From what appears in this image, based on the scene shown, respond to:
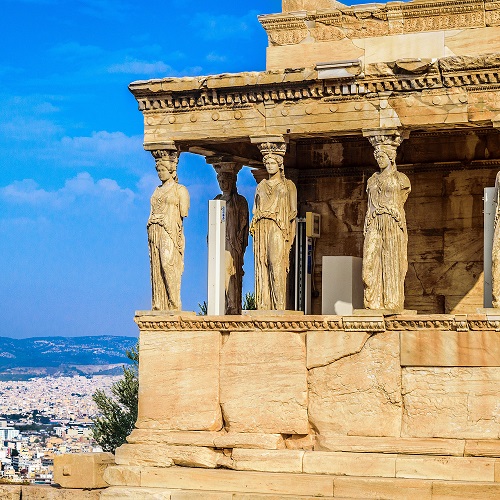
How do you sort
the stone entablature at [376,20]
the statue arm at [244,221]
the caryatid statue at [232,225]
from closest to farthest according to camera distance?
the stone entablature at [376,20] < the caryatid statue at [232,225] < the statue arm at [244,221]

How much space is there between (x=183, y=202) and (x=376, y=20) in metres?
3.41

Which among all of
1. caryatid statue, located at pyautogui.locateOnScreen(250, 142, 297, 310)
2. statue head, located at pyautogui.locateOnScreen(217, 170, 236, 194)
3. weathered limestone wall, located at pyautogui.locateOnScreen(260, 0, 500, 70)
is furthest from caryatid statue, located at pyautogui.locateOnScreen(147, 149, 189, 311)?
weathered limestone wall, located at pyautogui.locateOnScreen(260, 0, 500, 70)

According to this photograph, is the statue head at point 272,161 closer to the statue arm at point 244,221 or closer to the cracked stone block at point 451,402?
the statue arm at point 244,221

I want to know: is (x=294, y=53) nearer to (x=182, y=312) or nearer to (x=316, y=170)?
(x=316, y=170)

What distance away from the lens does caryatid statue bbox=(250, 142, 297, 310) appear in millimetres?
21078

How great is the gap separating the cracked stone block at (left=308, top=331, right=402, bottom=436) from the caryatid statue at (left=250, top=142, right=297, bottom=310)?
116cm

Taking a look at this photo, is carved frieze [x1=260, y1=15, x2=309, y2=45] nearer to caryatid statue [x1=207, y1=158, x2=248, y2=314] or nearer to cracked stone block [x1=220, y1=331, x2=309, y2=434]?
caryatid statue [x1=207, y1=158, x2=248, y2=314]

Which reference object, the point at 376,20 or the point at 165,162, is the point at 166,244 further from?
the point at 376,20

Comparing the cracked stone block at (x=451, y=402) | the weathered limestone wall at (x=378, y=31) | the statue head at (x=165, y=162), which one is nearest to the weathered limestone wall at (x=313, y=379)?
the cracked stone block at (x=451, y=402)

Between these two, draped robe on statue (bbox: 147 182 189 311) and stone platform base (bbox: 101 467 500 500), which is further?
draped robe on statue (bbox: 147 182 189 311)

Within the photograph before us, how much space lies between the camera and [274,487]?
20219mm

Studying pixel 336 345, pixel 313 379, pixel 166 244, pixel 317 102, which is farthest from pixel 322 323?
pixel 317 102

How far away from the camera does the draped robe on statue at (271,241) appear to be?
21.1 m

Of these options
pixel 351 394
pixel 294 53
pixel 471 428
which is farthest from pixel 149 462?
pixel 294 53
